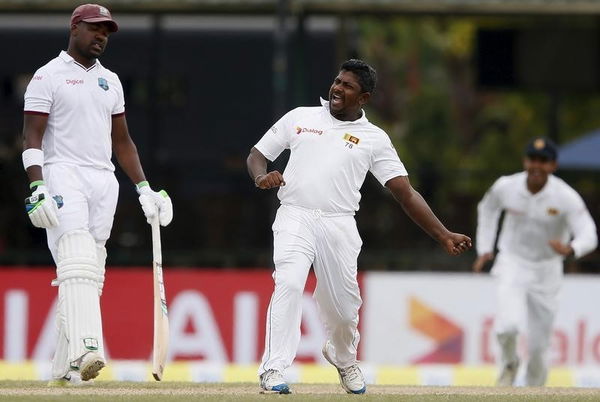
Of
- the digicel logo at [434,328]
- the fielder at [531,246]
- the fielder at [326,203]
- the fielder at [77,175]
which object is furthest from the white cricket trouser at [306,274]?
the digicel logo at [434,328]

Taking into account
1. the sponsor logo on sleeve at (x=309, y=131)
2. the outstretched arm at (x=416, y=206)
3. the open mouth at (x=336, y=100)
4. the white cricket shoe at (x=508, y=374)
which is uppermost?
the open mouth at (x=336, y=100)

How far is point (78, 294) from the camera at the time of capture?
9.55 m

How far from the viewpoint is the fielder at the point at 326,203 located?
942cm

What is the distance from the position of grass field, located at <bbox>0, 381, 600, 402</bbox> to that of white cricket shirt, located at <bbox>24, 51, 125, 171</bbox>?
1.28 meters

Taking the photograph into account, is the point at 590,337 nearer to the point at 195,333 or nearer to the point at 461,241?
the point at 195,333

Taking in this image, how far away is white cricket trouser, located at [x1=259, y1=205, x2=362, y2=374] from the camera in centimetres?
940

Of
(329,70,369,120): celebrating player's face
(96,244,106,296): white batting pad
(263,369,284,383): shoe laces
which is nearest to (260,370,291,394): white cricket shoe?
(263,369,284,383): shoe laces

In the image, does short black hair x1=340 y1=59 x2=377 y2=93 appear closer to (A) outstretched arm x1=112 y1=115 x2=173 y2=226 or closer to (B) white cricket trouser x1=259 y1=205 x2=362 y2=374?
(B) white cricket trouser x1=259 y1=205 x2=362 y2=374

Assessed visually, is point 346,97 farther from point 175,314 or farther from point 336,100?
point 175,314

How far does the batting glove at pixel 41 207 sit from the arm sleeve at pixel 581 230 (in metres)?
5.06

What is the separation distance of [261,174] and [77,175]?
1038 mm

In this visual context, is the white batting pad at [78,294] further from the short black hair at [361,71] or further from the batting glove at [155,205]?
the short black hair at [361,71]

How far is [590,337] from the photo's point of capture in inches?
653

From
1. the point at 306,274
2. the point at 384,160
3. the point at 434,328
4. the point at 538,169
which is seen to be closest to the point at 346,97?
the point at 384,160
